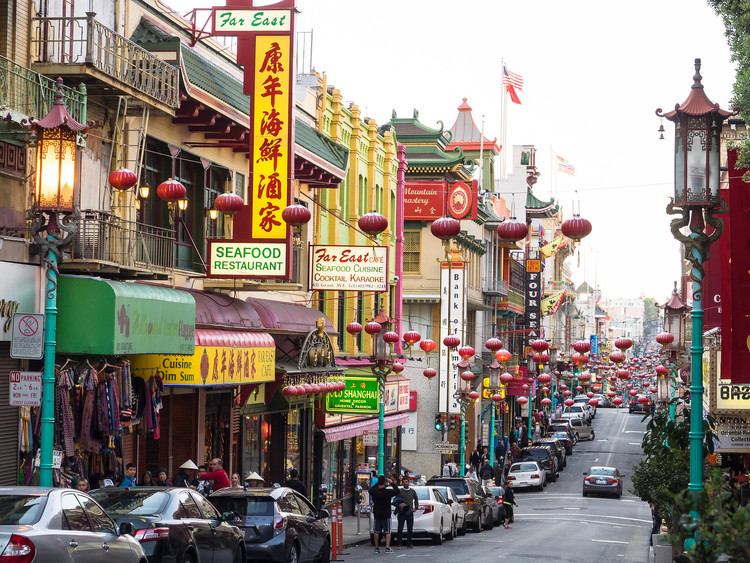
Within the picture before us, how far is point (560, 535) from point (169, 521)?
772 inches

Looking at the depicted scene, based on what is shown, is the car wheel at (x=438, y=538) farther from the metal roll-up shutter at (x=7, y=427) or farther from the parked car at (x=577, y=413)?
the parked car at (x=577, y=413)

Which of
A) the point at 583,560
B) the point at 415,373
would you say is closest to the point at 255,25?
the point at 583,560

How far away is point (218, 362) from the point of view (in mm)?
24203

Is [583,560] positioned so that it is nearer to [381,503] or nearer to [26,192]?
[381,503]

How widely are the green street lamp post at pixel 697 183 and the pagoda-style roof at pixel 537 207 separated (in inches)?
3012

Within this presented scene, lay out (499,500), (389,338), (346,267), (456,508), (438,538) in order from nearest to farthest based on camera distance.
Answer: (346,267) → (438,538) → (456,508) → (389,338) → (499,500)

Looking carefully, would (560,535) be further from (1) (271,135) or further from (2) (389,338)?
(1) (271,135)

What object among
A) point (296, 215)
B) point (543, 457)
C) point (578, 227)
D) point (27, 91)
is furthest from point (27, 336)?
point (543, 457)

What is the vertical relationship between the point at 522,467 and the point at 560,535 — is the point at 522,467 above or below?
below

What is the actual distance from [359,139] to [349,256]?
12.3 meters

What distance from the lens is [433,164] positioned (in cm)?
5700

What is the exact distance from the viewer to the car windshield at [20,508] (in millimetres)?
11328

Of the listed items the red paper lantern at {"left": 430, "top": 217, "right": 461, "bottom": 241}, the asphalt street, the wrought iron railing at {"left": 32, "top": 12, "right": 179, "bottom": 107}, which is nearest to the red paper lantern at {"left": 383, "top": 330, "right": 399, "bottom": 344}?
the asphalt street

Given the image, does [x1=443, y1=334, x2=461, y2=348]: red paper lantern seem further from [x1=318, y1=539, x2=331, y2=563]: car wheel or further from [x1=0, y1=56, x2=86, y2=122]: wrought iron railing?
[x1=0, y1=56, x2=86, y2=122]: wrought iron railing
